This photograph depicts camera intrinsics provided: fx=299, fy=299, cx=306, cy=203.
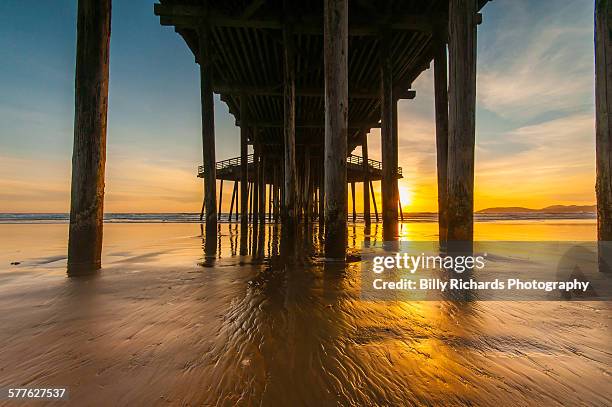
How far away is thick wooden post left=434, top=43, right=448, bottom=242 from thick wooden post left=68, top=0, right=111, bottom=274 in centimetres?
565

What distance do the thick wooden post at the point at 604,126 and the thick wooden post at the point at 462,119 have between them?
1200 millimetres

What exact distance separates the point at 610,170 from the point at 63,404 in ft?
15.1

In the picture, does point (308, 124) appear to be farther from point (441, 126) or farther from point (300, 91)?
point (441, 126)

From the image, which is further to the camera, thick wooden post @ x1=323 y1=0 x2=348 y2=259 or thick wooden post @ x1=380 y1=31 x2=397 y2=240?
thick wooden post @ x1=380 y1=31 x2=397 y2=240

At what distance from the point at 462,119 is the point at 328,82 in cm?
185

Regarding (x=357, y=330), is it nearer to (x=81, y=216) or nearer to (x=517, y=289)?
(x=517, y=289)

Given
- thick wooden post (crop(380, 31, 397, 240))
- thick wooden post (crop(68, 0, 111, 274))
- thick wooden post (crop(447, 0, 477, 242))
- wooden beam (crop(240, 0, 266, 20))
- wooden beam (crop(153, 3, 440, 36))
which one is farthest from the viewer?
wooden beam (crop(153, 3, 440, 36))

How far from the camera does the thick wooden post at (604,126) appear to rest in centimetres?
313

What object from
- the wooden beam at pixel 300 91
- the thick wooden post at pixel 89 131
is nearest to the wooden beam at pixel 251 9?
the wooden beam at pixel 300 91

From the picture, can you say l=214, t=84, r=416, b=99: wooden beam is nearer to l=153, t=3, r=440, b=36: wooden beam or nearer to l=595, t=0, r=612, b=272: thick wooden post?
l=153, t=3, r=440, b=36: wooden beam

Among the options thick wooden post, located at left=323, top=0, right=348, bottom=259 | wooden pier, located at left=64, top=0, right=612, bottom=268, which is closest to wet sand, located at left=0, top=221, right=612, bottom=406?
thick wooden post, located at left=323, top=0, right=348, bottom=259

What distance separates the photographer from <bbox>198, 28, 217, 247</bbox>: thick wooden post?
7.89 metres

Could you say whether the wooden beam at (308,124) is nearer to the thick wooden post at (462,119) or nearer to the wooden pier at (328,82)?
the wooden pier at (328,82)

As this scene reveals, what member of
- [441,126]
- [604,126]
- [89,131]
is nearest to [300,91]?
[441,126]
